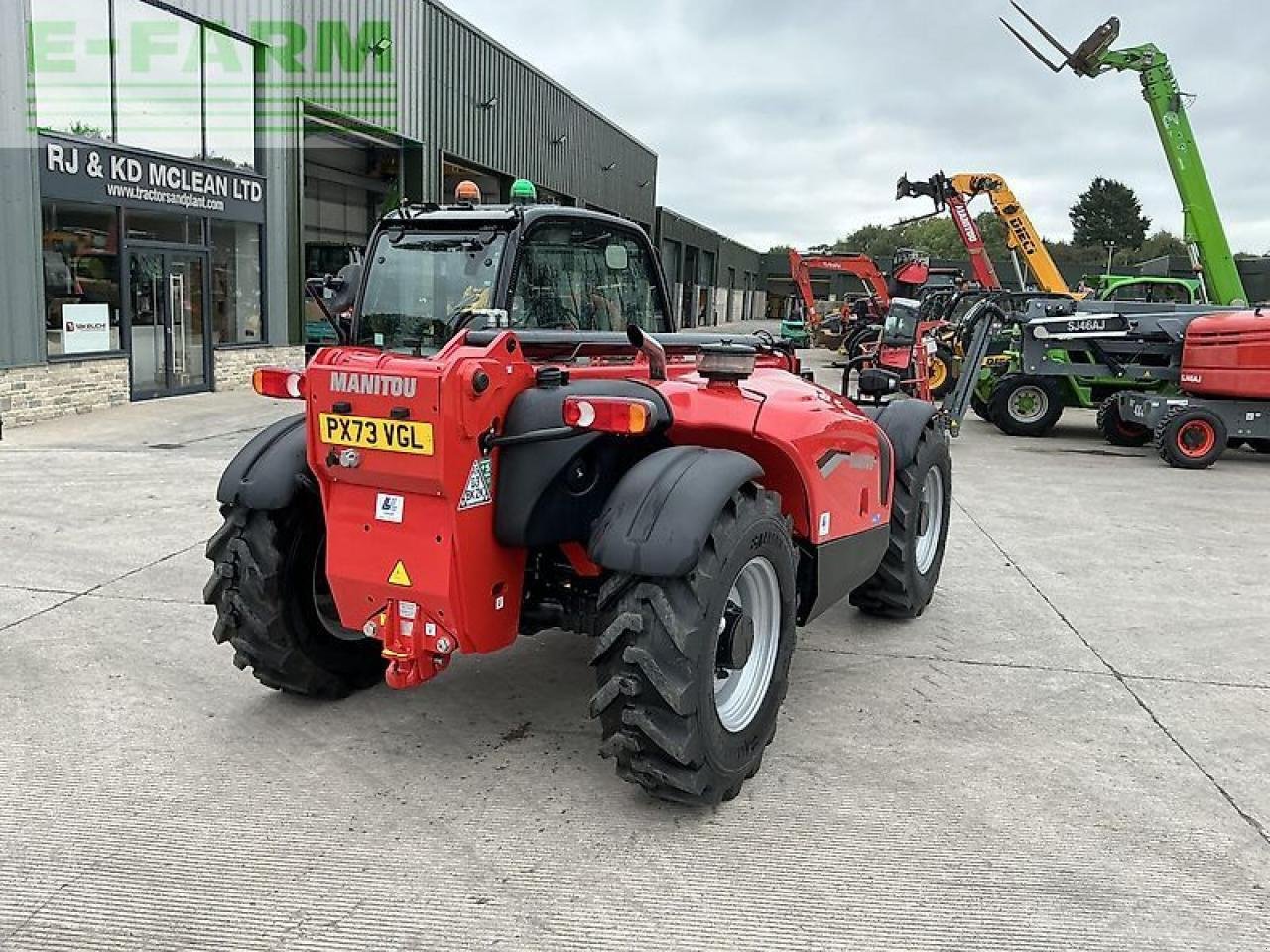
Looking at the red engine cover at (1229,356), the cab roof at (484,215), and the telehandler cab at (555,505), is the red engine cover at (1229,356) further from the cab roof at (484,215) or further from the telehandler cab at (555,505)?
the cab roof at (484,215)

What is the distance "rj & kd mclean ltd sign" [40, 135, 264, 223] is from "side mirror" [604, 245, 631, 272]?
33.6 ft

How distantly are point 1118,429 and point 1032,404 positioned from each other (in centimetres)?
120

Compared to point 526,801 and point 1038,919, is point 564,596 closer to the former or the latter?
point 526,801

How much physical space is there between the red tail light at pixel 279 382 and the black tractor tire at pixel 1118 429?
11.8 m

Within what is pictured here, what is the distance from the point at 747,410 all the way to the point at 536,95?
2546 centimetres

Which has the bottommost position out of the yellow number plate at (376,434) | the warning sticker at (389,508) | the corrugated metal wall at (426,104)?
the warning sticker at (389,508)

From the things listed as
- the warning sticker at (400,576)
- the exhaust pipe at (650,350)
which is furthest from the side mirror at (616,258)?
the warning sticker at (400,576)

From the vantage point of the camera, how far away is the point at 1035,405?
14344 millimetres

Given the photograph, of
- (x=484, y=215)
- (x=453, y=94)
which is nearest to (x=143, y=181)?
(x=453, y=94)

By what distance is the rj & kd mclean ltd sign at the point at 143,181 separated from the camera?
12.7 meters

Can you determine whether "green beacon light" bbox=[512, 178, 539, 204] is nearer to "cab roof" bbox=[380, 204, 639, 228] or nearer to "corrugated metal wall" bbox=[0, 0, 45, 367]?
"cab roof" bbox=[380, 204, 639, 228]

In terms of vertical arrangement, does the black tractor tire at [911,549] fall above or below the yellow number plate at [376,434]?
below

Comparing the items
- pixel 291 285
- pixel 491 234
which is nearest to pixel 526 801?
pixel 491 234

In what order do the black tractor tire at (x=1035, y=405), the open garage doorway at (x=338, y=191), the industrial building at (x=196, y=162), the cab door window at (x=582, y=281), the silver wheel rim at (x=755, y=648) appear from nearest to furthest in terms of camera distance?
the silver wheel rim at (x=755, y=648) → the cab door window at (x=582, y=281) → the industrial building at (x=196, y=162) → the black tractor tire at (x=1035, y=405) → the open garage doorway at (x=338, y=191)
